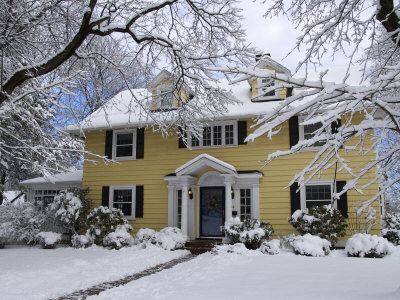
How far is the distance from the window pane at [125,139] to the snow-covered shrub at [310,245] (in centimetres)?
756

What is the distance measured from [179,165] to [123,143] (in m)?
2.74

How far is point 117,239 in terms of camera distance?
40.1 feet

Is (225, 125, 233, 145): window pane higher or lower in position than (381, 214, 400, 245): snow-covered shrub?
higher

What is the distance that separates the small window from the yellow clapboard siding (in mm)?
568

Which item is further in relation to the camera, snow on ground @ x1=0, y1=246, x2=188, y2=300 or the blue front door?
the blue front door

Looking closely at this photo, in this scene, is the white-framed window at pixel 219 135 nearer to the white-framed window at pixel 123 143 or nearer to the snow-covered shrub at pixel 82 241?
the white-framed window at pixel 123 143

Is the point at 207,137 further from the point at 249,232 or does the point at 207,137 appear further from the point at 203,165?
the point at 249,232

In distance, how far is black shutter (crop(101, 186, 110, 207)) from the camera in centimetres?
1440

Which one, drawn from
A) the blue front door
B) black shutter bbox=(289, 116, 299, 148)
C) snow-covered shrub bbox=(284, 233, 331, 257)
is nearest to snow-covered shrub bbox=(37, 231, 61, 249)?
the blue front door

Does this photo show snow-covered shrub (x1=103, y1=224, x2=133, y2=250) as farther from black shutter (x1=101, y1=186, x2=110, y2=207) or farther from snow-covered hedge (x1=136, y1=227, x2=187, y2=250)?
black shutter (x1=101, y1=186, x2=110, y2=207)

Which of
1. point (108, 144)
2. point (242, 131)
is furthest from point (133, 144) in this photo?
point (242, 131)

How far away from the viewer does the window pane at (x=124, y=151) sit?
14.7m

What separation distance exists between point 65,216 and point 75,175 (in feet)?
11.7

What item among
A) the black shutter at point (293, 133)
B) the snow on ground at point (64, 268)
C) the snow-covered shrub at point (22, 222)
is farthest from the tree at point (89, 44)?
the snow-covered shrub at point (22, 222)
